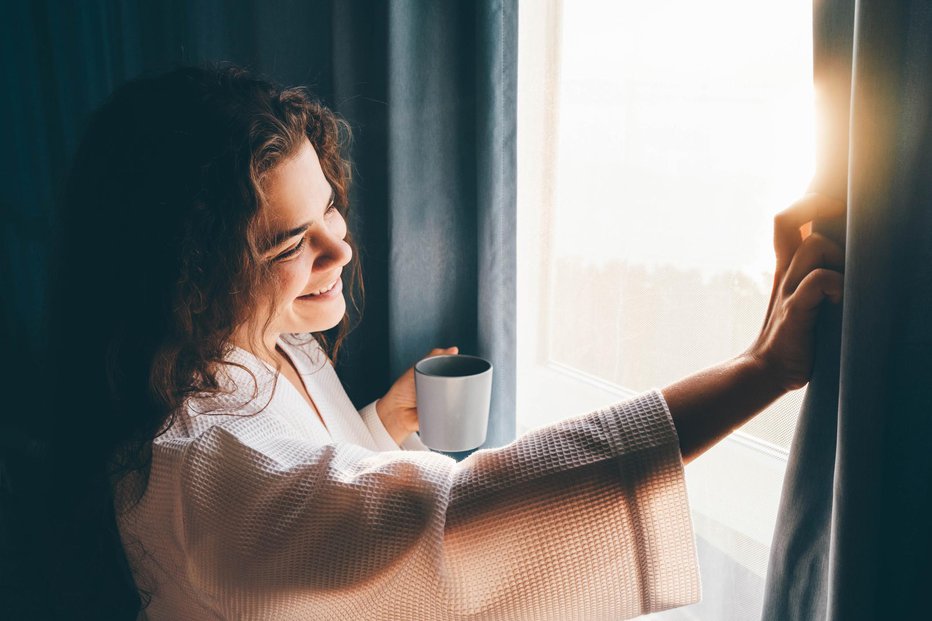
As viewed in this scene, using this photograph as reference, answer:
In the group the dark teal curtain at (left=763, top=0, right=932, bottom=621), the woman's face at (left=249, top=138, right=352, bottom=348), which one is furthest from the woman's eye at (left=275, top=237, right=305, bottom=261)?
the dark teal curtain at (left=763, top=0, right=932, bottom=621)

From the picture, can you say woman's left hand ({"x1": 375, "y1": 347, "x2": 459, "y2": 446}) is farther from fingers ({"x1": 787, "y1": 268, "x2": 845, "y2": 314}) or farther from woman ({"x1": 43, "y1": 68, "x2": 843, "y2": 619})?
fingers ({"x1": 787, "y1": 268, "x2": 845, "y2": 314})

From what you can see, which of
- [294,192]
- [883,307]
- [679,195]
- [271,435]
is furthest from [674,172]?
[271,435]

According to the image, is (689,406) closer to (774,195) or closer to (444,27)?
(774,195)

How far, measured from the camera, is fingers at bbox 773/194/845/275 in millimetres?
523

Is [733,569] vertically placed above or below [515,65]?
below

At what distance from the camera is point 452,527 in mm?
562

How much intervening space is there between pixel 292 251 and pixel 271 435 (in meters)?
0.24

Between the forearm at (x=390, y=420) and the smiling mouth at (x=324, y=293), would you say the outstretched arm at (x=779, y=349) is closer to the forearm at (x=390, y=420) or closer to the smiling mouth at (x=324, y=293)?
the smiling mouth at (x=324, y=293)

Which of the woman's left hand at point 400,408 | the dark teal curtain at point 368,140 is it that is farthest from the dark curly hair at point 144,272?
the woman's left hand at point 400,408

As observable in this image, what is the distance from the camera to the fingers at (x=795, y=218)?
0.52 metres

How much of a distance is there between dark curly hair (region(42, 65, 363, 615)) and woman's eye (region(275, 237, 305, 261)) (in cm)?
3

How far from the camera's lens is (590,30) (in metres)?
0.88

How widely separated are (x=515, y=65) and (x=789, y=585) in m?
0.79

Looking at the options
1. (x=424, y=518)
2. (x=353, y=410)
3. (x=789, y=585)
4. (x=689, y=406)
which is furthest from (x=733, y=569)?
(x=353, y=410)
